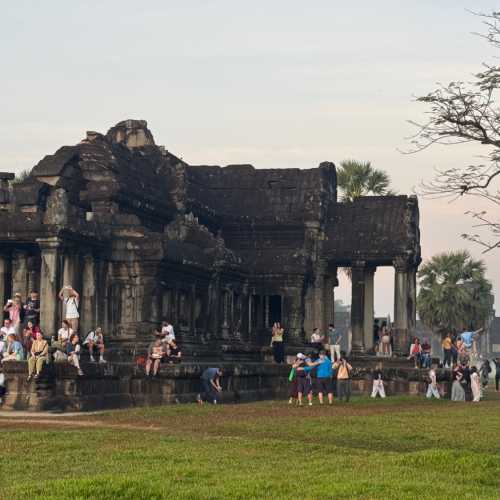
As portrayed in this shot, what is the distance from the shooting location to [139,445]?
20.9m

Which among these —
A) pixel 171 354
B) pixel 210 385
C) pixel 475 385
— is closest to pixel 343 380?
pixel 210 385

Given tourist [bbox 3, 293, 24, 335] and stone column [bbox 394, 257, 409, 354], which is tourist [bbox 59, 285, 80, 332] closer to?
tourist [bbox 3, 293, 24, 335]

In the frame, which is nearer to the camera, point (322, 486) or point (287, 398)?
point (322, 486)

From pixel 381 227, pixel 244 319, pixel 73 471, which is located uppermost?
pixel 381 227

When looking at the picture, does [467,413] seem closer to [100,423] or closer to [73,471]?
[100,423]

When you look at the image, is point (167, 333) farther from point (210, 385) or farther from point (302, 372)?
point (302, 372)

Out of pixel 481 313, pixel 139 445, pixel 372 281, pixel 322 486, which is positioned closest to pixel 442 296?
pixel 481 313

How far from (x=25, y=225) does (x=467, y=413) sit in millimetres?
14627

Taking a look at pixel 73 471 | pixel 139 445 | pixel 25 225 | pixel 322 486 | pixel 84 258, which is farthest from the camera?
pixel 84 258

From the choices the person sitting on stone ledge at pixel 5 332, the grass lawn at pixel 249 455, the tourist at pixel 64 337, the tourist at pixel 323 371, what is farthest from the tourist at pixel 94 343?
the tourist at pixel 323 371

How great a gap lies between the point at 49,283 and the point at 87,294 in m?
3.63

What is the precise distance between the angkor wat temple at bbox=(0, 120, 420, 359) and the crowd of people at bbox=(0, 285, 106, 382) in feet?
2.49

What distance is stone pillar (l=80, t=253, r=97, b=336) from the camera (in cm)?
4016

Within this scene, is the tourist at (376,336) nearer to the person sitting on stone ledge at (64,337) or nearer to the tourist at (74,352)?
the person sitting on stone ledge at (64,337)
